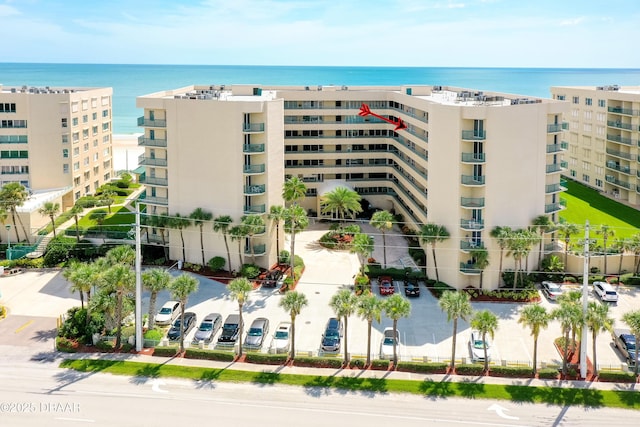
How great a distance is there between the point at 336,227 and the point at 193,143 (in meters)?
22.2

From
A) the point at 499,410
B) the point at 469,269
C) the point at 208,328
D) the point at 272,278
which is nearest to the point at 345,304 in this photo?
the point at 499,410

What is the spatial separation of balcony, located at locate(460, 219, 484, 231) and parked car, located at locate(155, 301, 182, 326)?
24.7m

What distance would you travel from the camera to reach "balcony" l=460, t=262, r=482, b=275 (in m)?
52.0

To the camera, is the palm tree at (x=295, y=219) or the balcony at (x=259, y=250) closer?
the palm tree at (x=295, y=219)

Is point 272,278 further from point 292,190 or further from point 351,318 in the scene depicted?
point 351,318

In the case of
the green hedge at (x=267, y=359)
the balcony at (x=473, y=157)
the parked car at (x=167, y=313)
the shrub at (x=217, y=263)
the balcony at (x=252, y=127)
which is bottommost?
the green hedge at (x=267, y=359)

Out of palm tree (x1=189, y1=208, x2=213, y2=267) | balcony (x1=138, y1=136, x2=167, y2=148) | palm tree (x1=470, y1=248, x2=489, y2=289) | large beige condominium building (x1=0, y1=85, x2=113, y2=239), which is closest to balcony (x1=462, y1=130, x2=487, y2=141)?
palm tree (x1=470, y1=248, x2=489, y2=289)

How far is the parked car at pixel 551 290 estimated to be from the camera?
168ft

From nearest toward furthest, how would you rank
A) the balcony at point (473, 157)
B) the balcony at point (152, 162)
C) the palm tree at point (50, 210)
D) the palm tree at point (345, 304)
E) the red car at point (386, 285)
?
the palm tree at point (345, 304) < the balcony at point (473, 157) < the red car at point (386, 285) < the balcony at point (152, 162) < the palm tree at point (50, 210)

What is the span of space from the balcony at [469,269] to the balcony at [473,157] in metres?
8.93

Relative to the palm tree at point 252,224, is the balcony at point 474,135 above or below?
above

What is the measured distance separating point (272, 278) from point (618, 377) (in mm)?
29311

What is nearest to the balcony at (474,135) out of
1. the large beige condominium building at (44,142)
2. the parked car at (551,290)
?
the parked car at (551,290)

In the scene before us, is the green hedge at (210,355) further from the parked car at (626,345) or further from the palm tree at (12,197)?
the palm tree at (12,197)
